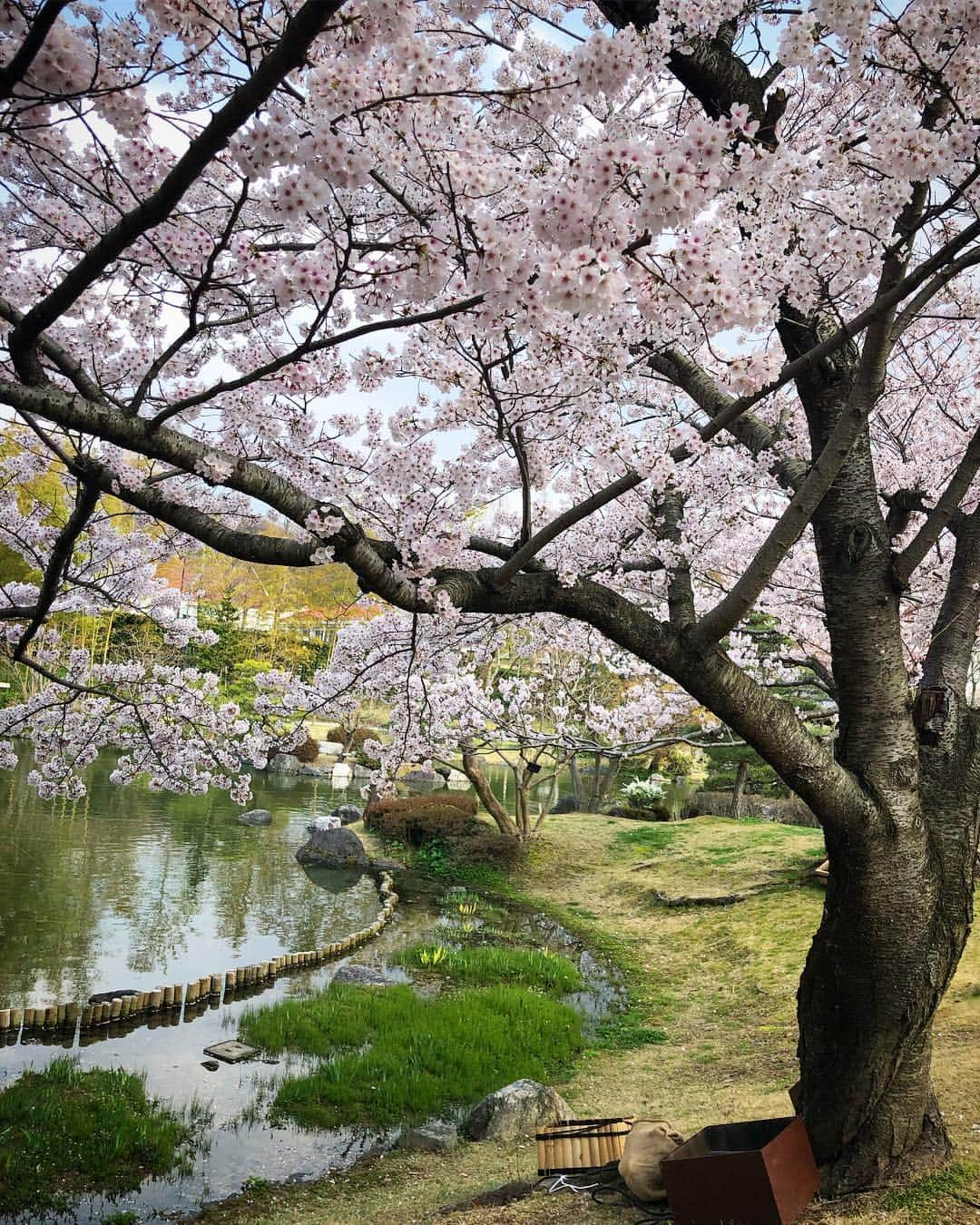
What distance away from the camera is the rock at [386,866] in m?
10.9

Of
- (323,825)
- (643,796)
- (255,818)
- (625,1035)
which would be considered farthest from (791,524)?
(643,796)

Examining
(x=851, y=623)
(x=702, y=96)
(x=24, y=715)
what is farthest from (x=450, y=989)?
(x=702, y=96)

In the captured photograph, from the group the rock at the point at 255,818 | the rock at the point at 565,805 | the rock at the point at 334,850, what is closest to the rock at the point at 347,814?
the rock at the point at 255,818

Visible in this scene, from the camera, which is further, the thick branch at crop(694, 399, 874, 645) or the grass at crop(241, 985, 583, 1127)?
the grass at crop(241, 985, 583, 1127)

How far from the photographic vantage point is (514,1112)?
4410mm

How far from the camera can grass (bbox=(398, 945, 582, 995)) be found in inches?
273

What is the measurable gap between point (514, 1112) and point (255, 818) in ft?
30.2

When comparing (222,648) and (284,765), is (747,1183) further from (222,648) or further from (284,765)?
(222,648)

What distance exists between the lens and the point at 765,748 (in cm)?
311

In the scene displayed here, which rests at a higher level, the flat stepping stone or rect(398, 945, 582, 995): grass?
rect(398, 945, 582, 995): grass

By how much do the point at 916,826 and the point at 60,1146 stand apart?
4105mm

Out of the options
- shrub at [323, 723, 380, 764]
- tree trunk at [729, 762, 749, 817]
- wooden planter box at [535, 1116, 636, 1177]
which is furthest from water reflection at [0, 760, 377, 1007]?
tree trunk at [729, 762, 749, 817]

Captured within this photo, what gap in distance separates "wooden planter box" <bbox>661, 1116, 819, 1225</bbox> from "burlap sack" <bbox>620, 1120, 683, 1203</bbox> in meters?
0.24

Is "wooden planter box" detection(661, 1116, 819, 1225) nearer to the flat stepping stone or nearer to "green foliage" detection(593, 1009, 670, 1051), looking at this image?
"green foliage" detection(593, 1009, 670, 1051)
